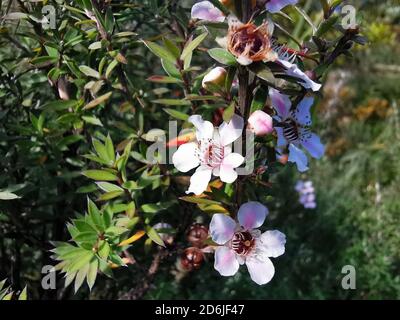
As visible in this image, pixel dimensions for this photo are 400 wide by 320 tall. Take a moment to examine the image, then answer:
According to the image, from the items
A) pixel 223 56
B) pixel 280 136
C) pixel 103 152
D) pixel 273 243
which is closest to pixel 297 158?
pixel 280 136

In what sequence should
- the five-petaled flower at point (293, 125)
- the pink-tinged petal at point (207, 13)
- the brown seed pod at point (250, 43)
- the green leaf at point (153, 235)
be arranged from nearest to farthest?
1. the brown seed pod at point (250, 43)
2. the pink-tinged petal at point (207, 13)
3. the five-petaled flower at point (293, 125)
4. the green leaf at point (153, 235)

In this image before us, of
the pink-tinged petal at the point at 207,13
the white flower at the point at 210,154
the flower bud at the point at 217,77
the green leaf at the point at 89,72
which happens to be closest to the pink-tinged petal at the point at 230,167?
the white flower at the point at 210,154

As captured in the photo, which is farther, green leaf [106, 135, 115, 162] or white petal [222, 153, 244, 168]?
green leaf [106, 135, 115, 162]

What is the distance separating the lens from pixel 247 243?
3.59 feet

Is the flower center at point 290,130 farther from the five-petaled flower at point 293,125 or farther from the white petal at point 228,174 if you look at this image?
the white petal at point 228,174

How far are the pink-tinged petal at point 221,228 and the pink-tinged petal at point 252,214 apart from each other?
0.06 feet

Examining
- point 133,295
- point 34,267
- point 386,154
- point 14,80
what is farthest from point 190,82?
point 386,154

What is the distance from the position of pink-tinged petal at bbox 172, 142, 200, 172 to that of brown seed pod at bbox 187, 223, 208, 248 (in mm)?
236

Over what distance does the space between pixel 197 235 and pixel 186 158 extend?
11.7 inches

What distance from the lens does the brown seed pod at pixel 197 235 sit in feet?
4.19

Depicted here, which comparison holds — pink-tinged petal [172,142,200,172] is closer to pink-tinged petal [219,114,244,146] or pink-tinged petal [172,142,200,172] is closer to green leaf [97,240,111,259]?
pink-tinged petal [219,114,244,146]

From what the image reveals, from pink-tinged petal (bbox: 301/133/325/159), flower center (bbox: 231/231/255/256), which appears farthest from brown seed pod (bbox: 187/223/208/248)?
pink-tinged petal (bbox: 301/133/325/159)

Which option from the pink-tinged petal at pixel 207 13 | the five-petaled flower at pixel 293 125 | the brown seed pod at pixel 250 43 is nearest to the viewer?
the brown seed pod at pixel 250 43

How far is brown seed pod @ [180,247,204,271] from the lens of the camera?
127 cm
